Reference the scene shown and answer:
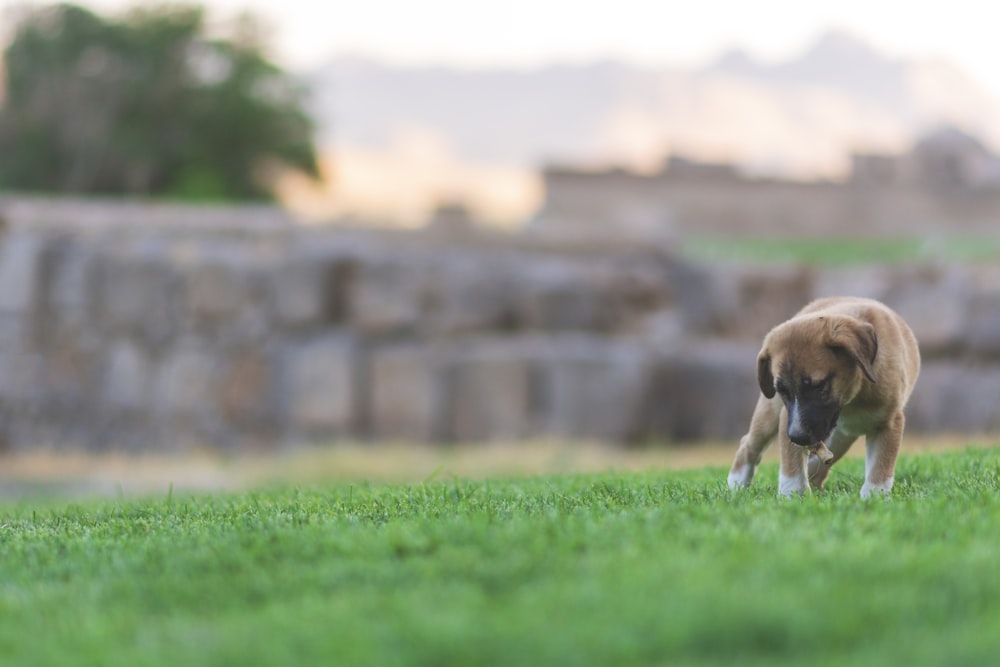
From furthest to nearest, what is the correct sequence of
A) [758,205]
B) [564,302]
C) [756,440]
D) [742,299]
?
[758,205] < [742,299] < [564,302] < [756,440]

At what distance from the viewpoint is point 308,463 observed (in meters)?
16.2

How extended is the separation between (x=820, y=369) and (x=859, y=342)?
8.9 inches

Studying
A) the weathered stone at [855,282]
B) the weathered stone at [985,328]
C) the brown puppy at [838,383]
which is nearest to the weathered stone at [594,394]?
the weathered stone at [855,282]

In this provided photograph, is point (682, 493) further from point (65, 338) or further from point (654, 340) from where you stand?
point (65, 338)

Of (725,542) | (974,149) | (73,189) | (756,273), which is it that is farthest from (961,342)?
(73,189)

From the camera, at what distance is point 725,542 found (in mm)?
4242

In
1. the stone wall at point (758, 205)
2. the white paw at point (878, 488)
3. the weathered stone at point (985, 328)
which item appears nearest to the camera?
the white paw at point (878, 488)

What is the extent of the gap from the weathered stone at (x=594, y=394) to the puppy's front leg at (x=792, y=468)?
1227cm

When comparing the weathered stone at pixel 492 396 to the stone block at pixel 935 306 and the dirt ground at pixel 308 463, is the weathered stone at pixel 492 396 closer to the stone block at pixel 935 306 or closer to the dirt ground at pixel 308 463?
the dirt ground at pixel 308 463

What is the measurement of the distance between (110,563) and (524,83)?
153544 mm

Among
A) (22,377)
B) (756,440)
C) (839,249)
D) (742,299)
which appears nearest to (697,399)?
(742,299)

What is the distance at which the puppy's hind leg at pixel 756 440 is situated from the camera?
604 cm

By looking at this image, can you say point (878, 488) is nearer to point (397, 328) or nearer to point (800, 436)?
point (800, 436)

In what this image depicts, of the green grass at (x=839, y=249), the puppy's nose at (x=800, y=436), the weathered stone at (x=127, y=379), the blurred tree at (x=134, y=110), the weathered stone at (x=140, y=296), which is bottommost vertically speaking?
the weathered stone at (x=127, y=379)
